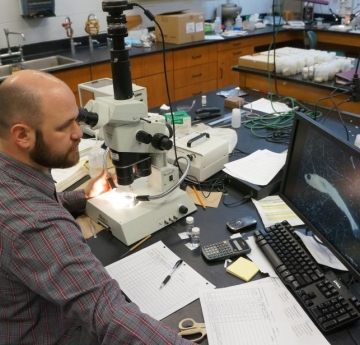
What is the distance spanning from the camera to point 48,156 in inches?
41.0

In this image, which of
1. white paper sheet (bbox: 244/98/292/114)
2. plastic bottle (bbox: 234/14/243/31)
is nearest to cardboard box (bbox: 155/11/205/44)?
plastic bottle (bbox: 234/14/243/31)

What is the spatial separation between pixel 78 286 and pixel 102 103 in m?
0.58

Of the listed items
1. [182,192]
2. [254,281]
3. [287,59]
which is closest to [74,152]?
[182,192]

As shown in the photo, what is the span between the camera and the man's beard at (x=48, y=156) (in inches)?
39.8

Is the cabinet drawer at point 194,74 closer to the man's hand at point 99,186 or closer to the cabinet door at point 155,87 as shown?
the cabinet door at point 155,87

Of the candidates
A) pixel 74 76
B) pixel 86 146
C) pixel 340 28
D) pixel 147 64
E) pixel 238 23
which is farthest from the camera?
pixel 238 23

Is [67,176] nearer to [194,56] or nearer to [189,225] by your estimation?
[189,225]

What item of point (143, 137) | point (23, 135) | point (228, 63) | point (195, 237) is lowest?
point (195, 237)

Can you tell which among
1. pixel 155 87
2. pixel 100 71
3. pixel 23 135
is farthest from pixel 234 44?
→ pixel 23 135

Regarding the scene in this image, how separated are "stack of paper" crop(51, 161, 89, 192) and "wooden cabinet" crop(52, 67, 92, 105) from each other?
1557mm

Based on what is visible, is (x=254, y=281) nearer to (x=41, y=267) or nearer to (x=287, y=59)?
(x=41, y=267)

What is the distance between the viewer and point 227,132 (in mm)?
2039

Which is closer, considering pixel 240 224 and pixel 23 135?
A: pixel 23 135

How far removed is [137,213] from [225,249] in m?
0.33
